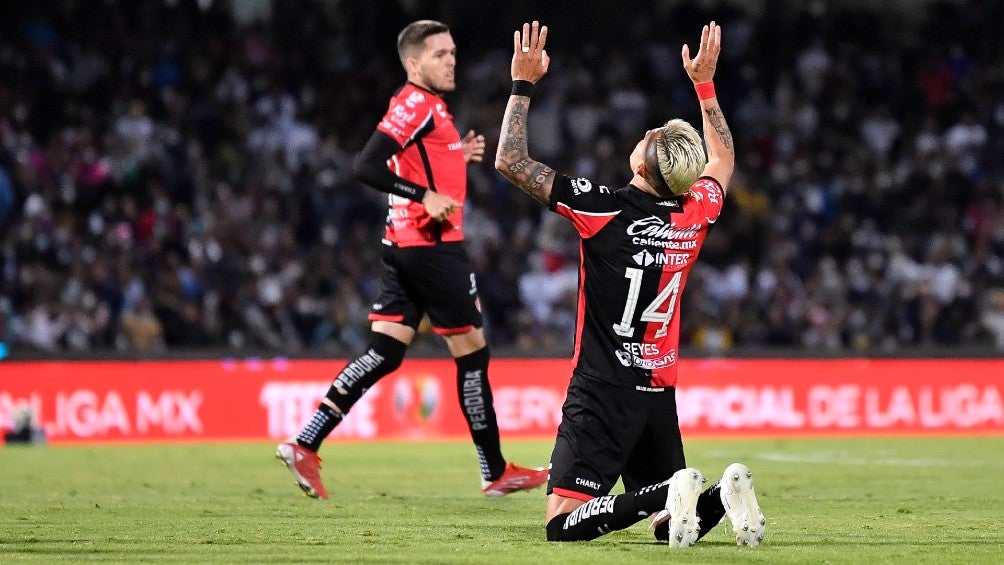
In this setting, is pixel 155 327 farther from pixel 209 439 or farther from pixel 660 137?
pixel 660 137

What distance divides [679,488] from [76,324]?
38.3 feet

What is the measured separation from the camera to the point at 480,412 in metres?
8.77

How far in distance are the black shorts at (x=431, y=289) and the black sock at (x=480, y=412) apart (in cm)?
24

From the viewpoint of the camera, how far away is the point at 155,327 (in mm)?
16172

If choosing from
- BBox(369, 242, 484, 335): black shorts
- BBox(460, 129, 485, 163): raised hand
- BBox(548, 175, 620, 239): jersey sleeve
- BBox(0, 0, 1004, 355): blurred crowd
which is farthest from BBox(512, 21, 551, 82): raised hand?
BBox(0, 0, 1004, 355): blurred crowd

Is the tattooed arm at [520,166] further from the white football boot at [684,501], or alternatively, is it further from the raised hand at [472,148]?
the raised hand at [472,148]

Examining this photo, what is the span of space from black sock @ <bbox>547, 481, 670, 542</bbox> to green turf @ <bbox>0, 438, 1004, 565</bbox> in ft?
0.28

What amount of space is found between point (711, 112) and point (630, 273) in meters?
1.04

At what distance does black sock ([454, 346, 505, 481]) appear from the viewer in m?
8.73

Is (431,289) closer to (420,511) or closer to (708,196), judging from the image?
(420,511)

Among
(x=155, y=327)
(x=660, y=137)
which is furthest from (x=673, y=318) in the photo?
(x=155, y=327)

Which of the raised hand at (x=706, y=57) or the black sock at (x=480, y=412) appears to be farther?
the black sock at (x=480, y=412)

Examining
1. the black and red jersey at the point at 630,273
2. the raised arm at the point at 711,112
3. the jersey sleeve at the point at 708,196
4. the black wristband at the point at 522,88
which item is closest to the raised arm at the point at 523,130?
the black wristband at the point at 522,88

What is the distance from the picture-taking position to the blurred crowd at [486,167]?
17.1 metres
